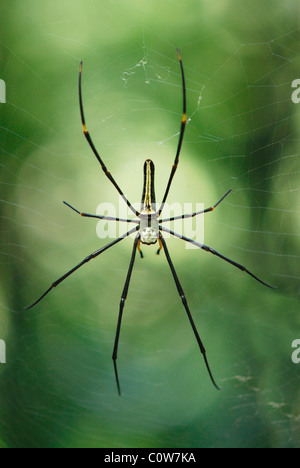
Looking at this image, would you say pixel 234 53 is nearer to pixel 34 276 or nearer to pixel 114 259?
pixel 114 259

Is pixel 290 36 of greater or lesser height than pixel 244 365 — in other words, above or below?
above

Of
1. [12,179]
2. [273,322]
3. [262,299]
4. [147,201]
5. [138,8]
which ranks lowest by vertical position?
[273,322]

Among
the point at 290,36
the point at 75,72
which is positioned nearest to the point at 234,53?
the point at 290,36

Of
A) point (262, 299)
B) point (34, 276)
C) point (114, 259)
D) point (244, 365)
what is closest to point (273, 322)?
point (262, 299)

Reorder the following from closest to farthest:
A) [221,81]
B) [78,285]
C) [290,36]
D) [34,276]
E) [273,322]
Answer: [290,36]
[221,81]
[273,322]
[34,276]
[78,285]

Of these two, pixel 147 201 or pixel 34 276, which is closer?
pixel 147 201

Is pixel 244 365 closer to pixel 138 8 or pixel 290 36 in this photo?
pixel 290 36

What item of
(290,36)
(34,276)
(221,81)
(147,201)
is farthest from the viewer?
(34,276)
